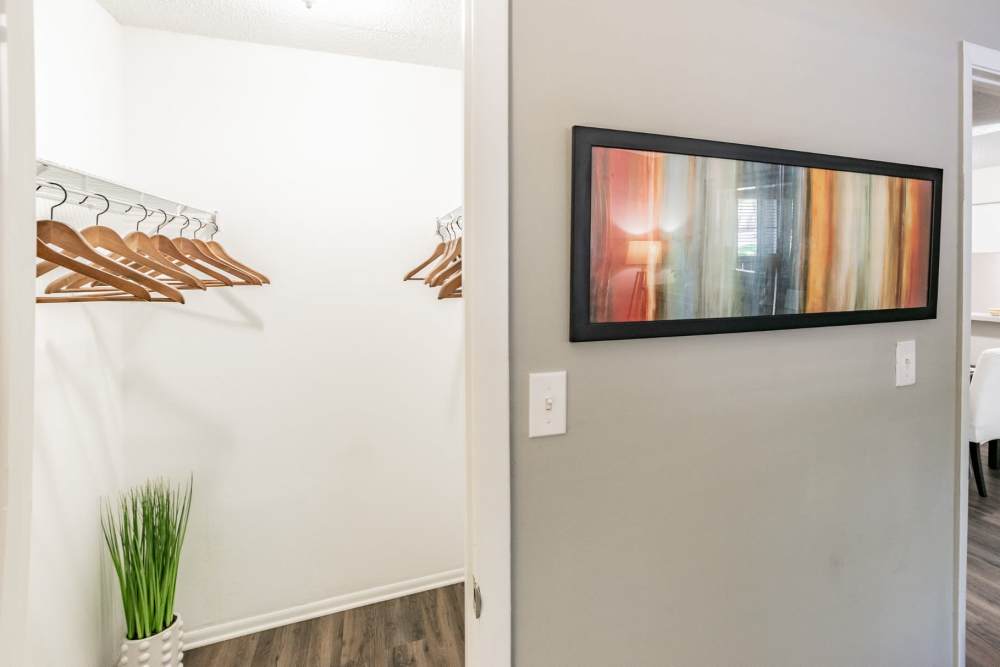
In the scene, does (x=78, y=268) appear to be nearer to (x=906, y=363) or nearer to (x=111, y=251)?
(x=111, y=251)

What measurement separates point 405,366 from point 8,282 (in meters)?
1.68

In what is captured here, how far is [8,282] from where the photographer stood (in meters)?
0.62

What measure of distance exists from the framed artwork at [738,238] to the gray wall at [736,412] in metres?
0.04

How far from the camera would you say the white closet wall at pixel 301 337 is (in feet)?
6.29

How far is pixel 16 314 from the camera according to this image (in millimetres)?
635

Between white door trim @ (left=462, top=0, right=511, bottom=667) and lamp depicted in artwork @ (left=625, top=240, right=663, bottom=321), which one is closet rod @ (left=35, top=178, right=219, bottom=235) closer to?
white door trim @ (left=462, top=0, right=511, bottom=667)

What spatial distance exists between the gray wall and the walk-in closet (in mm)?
792

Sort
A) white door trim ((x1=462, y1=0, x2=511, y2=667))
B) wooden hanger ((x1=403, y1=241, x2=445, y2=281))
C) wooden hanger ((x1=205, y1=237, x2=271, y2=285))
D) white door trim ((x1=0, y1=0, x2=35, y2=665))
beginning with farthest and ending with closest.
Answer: wooden hanger ((x1=403, y1=241, x2=445, y2=281)), wooden hanger ((x1=205, y1=237, x2=271, y2=285)), white door trim ((x1=462, y1=0, x2=511, y2=667)), white door trim ((x1=0, y1=0, x2=35, y2=665))

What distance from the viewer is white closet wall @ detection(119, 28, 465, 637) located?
6.29ft

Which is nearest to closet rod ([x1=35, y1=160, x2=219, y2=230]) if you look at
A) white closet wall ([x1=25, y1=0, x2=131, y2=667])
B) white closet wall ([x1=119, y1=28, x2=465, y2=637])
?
white closet wall ([x1=25, y1=0, x2=131, y2=667])

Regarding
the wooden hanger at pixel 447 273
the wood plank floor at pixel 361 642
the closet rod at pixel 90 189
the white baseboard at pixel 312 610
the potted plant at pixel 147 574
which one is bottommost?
the wood plank floor at pixel 361 642

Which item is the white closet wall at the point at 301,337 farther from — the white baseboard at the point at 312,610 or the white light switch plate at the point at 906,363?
the white light switch plate at the point at 906,363

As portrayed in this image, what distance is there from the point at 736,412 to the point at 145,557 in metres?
1.98

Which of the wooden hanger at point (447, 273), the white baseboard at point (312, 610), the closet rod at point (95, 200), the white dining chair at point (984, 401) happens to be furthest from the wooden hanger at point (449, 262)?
the white dining chair at point (984, 401)
